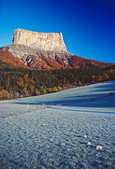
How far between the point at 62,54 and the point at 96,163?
512 ft

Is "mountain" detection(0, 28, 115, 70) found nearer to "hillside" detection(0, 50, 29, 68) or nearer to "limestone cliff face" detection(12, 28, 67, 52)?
"limestone cliff face" detection(12, 28, 67, 52)

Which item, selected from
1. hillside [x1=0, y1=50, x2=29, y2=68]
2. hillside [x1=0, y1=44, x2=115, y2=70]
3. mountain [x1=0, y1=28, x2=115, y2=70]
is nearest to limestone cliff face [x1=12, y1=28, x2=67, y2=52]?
mountain [x1=0, y1=28, x2=115, y2=70]

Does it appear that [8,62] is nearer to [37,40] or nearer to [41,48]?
[41,48]

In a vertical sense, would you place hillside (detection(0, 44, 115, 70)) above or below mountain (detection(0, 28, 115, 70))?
below

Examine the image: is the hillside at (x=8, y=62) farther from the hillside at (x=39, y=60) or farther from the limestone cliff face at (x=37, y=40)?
the limestone cliff face at (x=37, y=40)

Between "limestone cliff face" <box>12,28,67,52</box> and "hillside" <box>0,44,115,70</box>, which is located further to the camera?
"limestone cliff face" <box>12,28,67,52</box>

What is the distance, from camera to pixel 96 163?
198 cm

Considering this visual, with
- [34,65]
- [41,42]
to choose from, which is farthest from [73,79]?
[41,42]

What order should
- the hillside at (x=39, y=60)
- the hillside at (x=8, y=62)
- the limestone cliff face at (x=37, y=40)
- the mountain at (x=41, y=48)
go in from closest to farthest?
1. the hillside at (x=8, y=62)
2. the hillside at (x=39, y=60)
3. the mountain at (x=41, y=48)
4. the limestone cliff face at (x=37, y=40)

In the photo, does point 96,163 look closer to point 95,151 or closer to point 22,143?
point 95,151

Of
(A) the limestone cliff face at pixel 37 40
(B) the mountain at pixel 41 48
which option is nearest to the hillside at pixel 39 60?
(B) the mountain at pixel 41 48

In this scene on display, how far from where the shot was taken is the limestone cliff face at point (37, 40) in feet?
564

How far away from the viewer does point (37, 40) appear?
18438cm

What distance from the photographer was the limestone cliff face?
172 meters
